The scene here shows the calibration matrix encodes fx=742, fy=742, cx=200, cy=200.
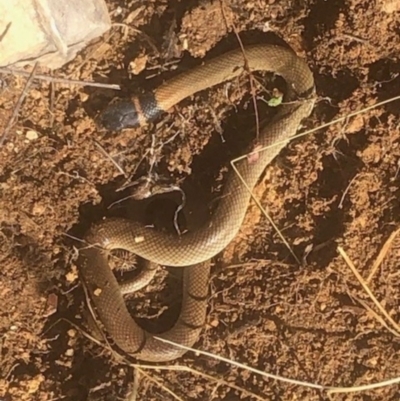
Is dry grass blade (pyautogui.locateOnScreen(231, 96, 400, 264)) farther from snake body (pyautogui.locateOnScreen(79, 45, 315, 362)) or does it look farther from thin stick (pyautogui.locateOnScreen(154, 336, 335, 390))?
thin stick (pyautogui.locateOnScreen(154, 336, 335, 390))

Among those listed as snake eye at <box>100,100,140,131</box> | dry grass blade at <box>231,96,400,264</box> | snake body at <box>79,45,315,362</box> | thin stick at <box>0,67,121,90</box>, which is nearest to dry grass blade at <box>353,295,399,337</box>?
dry grass blade at <box>231,96,400,264</box>

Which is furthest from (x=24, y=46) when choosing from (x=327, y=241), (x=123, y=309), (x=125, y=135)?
(x=327, y=241)

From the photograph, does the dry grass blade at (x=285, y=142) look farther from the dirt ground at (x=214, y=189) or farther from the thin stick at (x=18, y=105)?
the thin stick at (x=18, y=105)

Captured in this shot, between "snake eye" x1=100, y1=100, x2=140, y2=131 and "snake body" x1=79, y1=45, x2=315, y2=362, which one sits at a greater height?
"snake eye" x1=100, y1=100, x2=140, y2=131

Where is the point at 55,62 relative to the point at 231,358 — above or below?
above

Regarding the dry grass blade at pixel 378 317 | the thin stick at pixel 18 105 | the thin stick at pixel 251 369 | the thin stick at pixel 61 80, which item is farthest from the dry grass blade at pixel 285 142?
the thin stick at pixel 18 105

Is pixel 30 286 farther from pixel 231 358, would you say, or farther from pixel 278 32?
pixel 278 32

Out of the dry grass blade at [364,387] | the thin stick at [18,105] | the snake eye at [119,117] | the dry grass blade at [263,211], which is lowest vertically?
the dry grass blade at [364,387]
